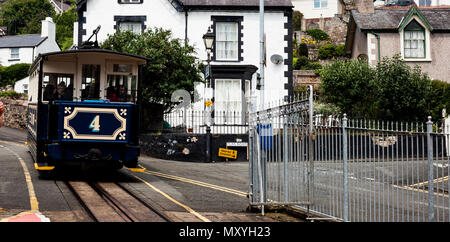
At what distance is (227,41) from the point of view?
2436cm

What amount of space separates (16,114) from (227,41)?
53.4 ft

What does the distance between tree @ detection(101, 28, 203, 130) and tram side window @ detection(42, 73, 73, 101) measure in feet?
24.1

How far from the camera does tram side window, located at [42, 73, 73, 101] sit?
12794 millimetres

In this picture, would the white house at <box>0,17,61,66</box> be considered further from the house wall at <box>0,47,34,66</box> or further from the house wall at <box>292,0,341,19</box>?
the house wall at <box>292,0,341,19</box>

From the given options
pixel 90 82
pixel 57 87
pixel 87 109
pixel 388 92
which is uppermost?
pixel 388 92

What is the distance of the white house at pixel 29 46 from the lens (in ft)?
155

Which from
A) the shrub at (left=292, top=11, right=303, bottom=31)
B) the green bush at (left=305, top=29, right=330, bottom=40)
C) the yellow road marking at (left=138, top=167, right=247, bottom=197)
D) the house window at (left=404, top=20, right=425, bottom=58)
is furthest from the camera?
the shrub at (left=292, top=11, right=303, bottom=31)

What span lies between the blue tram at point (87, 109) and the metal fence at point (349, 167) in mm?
4073

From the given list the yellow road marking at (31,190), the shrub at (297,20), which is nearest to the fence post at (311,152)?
the yellow road marking at (31,190)

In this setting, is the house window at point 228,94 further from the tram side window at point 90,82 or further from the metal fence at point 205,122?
the tram side window at point 90,82

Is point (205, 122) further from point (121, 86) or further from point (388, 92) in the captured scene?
point (388, 92)

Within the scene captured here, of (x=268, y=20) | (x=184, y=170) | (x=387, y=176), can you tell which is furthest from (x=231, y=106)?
(x=387, y=176)

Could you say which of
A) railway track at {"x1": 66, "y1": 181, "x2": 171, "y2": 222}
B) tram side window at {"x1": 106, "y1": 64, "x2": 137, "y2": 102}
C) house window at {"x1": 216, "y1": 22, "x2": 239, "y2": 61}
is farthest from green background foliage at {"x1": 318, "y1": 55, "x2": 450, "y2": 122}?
railway track at {"x1": 66, "y1": 181, "x2": 171, "y2": 222}

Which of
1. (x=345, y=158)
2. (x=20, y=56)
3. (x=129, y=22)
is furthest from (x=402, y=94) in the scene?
(x=20, y=56)
